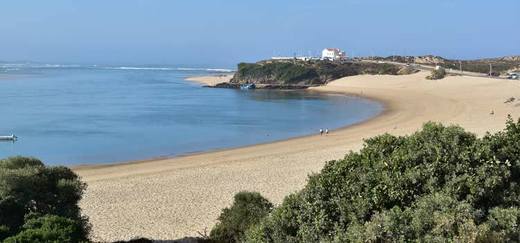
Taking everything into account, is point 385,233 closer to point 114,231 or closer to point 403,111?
point 114,231

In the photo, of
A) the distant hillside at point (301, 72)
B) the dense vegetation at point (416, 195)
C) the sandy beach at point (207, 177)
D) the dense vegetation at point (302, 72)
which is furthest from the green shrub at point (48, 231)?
the dense vegetation at point (302, 72)

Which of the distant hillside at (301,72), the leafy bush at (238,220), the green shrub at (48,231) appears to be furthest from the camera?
the distant hillside at (301,72)

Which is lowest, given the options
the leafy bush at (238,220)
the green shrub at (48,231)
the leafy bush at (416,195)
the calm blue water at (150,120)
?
the calm blue water at (150,120)

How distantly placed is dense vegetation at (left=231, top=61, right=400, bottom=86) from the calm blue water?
1587 cm

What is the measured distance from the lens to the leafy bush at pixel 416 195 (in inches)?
222

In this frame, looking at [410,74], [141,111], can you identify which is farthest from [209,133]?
[410,74]

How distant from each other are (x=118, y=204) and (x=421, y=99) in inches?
1794

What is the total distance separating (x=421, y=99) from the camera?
5791 cm

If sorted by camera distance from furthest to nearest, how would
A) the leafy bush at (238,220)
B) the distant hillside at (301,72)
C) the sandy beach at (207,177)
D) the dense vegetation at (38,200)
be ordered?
the distant hillside at (301,72), the sandy beach at (207,177), the leafy bush at (238,220), the dense vegetation at (38,200)

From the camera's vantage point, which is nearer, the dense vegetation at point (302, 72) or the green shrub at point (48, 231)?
the green shrub at point (48, 231)

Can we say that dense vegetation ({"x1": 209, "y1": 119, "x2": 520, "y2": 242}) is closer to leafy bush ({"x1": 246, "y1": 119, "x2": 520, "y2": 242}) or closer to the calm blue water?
leafy bush ({"x1": 246, "y1": 119, "x2": 520, "y2": 242})

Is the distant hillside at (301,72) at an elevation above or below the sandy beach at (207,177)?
above

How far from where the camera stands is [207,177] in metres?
21.1

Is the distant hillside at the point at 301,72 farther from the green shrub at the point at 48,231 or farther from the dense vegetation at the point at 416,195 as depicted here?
the dense vegetation at the point at 416,195
